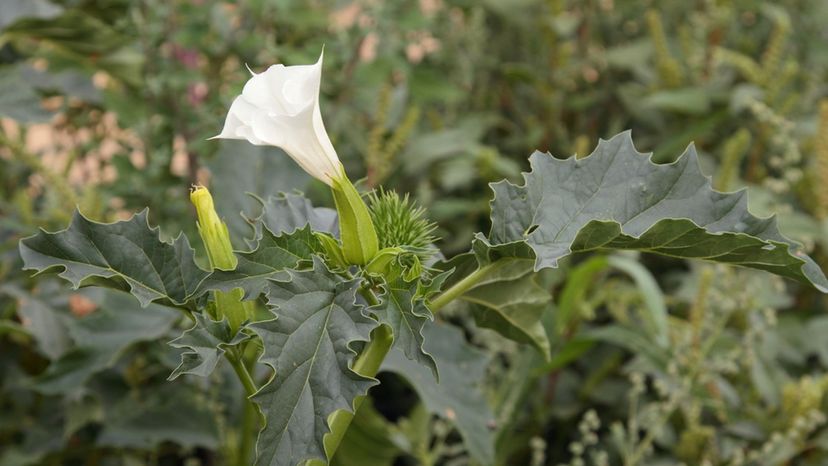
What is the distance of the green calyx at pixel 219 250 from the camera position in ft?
1.75

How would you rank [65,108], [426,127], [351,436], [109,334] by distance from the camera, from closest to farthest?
[109,334], [351,436], [65,108], [426,127]

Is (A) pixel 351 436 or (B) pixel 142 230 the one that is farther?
(A) pixel 351 436

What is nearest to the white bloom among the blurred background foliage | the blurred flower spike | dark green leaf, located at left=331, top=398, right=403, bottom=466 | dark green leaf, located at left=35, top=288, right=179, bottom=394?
the blurred flower spike

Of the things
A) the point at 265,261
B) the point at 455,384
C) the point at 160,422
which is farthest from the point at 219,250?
the point at 160,422

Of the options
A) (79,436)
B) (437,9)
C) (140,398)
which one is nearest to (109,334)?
(140,398)

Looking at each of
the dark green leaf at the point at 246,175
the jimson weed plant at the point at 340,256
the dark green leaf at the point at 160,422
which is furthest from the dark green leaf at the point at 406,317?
the dark green leaf at the point at 160,422

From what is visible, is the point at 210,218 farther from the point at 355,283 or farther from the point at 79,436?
the point at 79,436

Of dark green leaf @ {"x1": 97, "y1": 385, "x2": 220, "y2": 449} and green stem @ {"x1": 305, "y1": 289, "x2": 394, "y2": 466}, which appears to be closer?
green stem @ {"x1": 305, "y1": 289, "x2": 394, "y2": 466}

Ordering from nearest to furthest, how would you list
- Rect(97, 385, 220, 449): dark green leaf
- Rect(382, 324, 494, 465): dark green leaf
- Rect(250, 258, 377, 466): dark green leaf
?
Rect(250, 258, 377, 466): dark green leaf
Rect(382, 324, 494, 465): dark green leaf
Rect(97, 385, 220, 449): dark green leaf

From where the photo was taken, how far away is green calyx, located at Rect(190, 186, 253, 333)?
533mm

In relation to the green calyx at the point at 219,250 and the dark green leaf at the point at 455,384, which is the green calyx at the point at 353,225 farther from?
the dark green leaf at the point at 455,384

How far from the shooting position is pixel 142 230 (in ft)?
1.80

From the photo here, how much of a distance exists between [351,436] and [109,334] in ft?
0.87

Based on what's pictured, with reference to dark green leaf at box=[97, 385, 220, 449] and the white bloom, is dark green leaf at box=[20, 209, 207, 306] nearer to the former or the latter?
the white bloom
